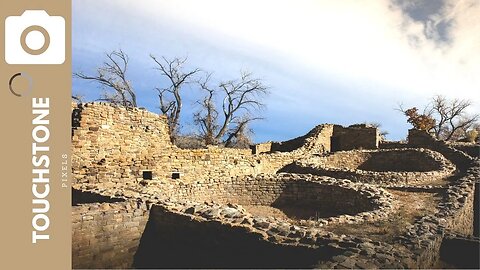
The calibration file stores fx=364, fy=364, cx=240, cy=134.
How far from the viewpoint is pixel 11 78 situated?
426cm

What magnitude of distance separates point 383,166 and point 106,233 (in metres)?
16.0

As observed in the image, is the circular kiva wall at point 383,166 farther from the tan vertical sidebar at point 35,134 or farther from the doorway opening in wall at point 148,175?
the tan vertical sidebar at point 35,134

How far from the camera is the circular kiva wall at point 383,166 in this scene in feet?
46.2

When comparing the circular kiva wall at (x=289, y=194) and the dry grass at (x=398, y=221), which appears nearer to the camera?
the dry grass at (x=398, y=221)

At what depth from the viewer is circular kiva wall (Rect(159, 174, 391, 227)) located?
1078 cm

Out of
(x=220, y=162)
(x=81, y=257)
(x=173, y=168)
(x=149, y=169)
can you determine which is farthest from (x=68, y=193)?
(x=220, y=162)

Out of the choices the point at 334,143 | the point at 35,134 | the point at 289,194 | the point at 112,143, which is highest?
the point at 334,143

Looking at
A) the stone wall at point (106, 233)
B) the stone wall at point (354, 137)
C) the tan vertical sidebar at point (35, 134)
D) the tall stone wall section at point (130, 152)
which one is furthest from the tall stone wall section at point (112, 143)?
the stone wall at point (354, 137)

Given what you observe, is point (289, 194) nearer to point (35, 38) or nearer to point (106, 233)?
point (106, 233)

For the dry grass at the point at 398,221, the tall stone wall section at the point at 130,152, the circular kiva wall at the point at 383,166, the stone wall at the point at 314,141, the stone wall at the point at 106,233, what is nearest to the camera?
the stone wall at the point at 106,233

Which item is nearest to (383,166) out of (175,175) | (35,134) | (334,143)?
(334,143)

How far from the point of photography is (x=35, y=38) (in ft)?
14.2

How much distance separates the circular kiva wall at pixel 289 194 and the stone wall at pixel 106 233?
366cm

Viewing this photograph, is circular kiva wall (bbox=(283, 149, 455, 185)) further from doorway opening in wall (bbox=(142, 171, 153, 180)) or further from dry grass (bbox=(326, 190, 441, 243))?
doorway opening in wall (bbox=(142, 171, 153, 180))
